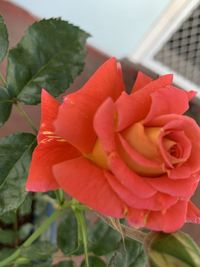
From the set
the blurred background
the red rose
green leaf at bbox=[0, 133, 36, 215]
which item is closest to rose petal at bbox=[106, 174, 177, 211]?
the red rose

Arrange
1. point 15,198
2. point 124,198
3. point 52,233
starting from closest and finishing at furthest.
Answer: point 124,198
point 15,198
point 52,233

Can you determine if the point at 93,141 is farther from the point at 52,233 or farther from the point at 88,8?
the point at 88,8

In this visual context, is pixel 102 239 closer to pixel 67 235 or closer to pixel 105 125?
pixel 67 235

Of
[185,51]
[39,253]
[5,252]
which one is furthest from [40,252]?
[185,51]

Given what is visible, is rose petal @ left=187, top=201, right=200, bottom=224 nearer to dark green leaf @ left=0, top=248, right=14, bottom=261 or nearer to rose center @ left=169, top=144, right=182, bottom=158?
rose center @ left=169, top=144, right=182, bottom=158

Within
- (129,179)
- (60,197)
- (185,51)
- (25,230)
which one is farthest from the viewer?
(185,51)

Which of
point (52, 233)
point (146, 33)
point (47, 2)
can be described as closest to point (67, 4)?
point (47, 2)

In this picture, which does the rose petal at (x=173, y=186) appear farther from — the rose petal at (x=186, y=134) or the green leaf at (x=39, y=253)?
the green leaf at (x=39, y=253)
